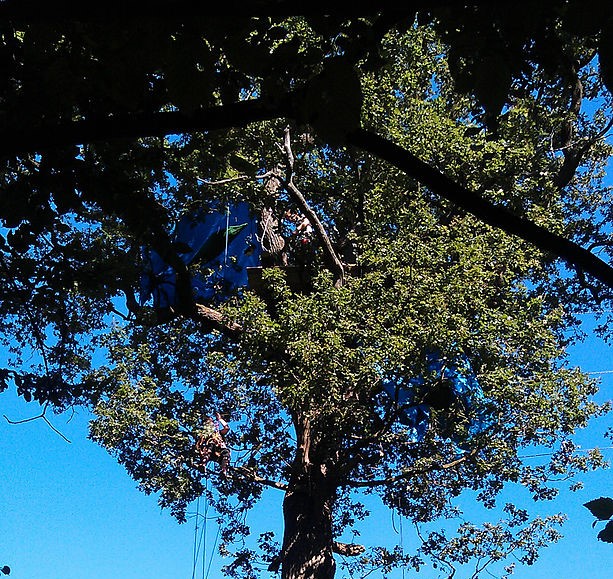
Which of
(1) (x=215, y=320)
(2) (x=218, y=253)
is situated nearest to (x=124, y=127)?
(1) (x=215, y=320)

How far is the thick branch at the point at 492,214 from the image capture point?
1.35m

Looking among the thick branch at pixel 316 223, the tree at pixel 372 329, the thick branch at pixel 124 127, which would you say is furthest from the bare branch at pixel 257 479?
the thick branch at pixel 124 127

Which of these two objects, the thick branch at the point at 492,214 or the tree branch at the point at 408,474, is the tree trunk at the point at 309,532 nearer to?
the tree branch at the point at 408,474

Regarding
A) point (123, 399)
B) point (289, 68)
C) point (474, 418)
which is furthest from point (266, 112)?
point (123, 399)

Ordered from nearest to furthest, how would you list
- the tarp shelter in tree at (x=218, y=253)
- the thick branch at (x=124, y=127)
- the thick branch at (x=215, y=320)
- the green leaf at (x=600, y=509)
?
the green leaf at (x=600, y=509)
the thick branch at (x=124, y=127)
the thick branch at (x=215, y=320)
the tarp shelter in tree at (x=218, y=253)

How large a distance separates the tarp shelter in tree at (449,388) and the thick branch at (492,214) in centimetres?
792

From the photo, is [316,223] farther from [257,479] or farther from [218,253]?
[257,479]

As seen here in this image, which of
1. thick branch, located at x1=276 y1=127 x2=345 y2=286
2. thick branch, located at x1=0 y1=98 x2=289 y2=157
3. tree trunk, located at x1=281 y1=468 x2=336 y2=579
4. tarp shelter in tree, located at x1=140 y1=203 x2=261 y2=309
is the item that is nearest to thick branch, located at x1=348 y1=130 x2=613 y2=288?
thick branch, located at x1=0 y1=98 x2=289 y2=157

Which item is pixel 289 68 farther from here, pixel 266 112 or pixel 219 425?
pixel 219 425

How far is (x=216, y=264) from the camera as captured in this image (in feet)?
37.4

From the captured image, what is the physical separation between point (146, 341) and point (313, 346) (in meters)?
3.27

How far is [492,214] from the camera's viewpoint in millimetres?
1410

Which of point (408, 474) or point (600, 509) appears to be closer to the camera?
point (600, 509)

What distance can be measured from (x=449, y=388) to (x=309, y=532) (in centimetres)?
283
